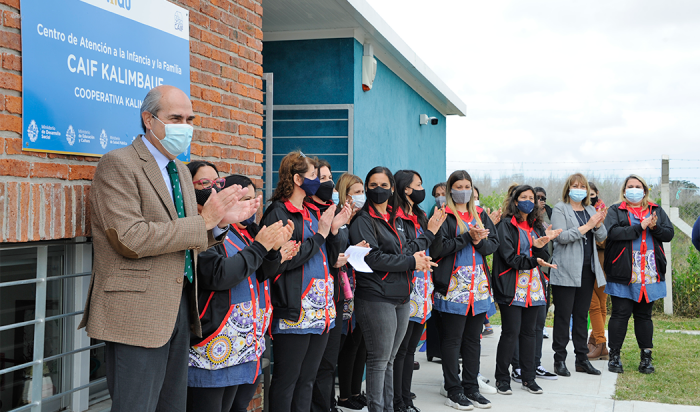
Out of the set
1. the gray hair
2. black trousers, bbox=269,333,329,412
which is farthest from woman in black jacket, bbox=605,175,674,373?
the gray hair

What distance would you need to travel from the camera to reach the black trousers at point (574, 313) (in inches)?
Result: 263

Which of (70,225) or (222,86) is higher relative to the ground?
(222,86)

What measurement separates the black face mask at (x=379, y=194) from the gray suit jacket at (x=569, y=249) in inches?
110

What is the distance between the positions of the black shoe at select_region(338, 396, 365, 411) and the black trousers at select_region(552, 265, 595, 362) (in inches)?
100.0

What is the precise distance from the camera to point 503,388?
6027mm

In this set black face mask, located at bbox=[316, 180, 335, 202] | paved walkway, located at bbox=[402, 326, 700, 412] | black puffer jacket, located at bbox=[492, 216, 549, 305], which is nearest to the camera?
black face mask, located at bbox=[316, 180, 335, 202]

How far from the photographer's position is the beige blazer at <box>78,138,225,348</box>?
245 cm

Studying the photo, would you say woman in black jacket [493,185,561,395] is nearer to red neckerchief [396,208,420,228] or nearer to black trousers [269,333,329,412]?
red neckerchief [396,208,420,228]

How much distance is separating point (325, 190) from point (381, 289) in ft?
2.88

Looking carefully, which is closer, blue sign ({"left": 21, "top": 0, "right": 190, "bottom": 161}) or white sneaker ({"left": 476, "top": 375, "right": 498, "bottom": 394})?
blue sign ({"left": 21, "top": 0, "right": 190, "bottom": 161})

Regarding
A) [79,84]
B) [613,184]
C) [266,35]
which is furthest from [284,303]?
[613,184]

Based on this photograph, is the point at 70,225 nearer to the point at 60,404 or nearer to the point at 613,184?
the point at 60,404

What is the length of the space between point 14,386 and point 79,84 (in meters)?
1.47

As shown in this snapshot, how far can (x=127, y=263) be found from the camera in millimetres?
2502
